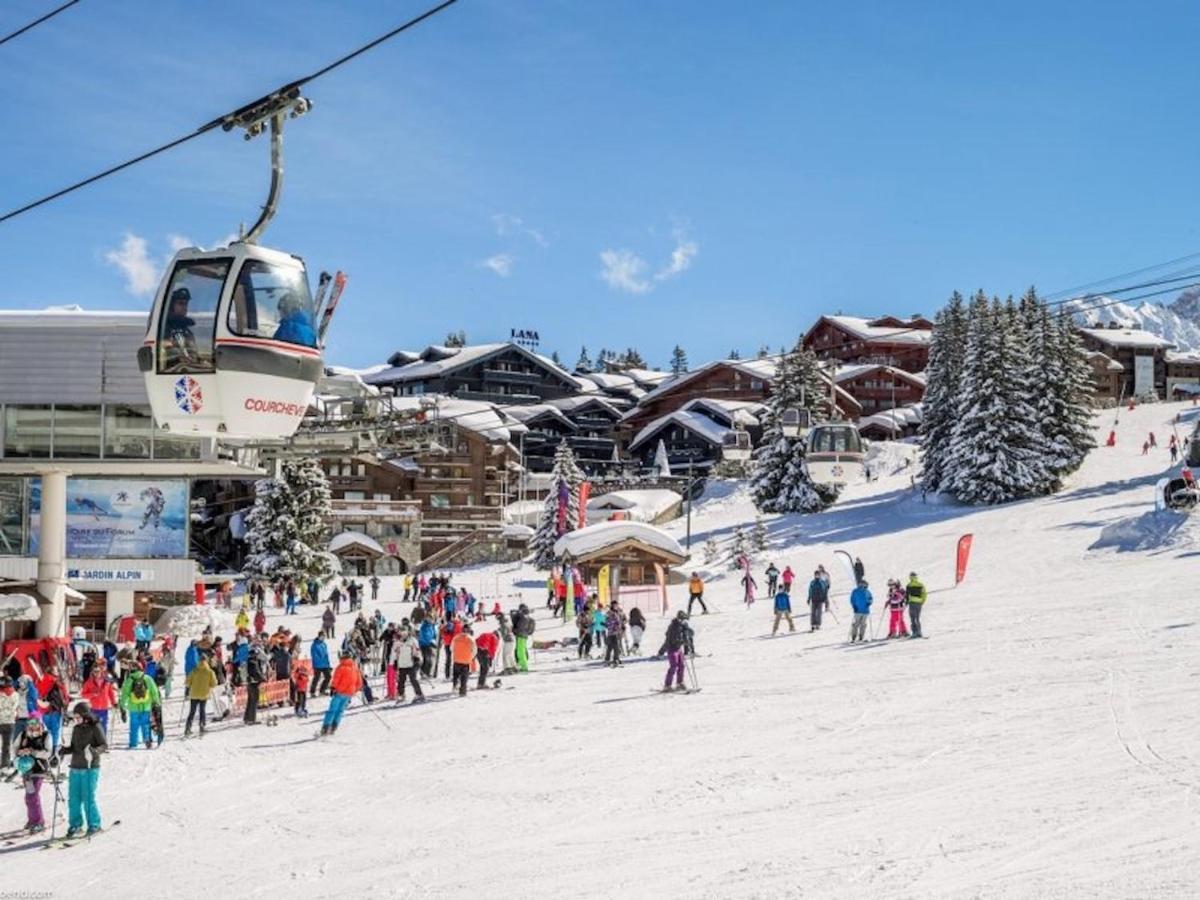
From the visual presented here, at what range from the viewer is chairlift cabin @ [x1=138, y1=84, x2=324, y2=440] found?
12.1m

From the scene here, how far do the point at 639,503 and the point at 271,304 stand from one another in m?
58.1

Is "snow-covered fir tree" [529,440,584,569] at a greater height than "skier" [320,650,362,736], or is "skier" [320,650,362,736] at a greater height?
"snow-covered fir tree" [529,440,584,569]

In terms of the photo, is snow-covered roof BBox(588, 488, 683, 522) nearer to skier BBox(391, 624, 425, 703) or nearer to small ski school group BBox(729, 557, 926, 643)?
small ski school group BBox(729, 557, 926, 643)

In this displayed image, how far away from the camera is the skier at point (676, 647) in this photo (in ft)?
63.2

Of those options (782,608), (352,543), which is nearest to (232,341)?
(782,608)

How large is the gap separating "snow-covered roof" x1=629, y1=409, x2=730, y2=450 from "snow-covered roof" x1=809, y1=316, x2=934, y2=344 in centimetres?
2085

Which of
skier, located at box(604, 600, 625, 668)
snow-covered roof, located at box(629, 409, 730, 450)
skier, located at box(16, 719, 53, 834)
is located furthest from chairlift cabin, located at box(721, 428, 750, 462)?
skier, located at box(16, 719, 53, 834)

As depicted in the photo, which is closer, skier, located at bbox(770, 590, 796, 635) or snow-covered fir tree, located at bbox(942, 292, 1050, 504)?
skier, located at bbox(770, 590, 796, 635)

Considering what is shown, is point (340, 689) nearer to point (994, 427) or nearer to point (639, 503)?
point (994, 427)

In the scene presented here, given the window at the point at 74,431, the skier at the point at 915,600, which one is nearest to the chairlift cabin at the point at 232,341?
the skier at the point at 915,600

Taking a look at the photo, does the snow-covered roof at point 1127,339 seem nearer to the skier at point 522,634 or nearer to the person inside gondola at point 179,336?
the skier at point 522,634

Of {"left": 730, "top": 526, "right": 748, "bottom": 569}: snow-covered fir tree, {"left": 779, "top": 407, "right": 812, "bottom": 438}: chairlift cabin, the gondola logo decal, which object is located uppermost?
{"left": 779, "top": 407, "right": 812, "bottom": 438}: chairlift cabin

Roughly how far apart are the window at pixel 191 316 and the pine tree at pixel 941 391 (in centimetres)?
4750

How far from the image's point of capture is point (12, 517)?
3675 cm
